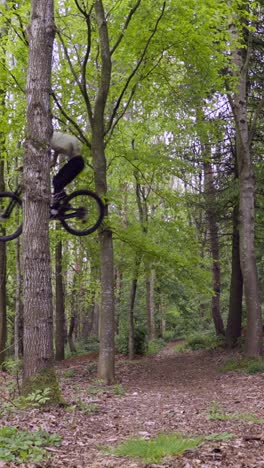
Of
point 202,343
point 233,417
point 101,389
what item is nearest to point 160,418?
Answer: point 233,417

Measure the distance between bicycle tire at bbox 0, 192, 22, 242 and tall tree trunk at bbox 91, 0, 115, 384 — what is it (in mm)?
2152

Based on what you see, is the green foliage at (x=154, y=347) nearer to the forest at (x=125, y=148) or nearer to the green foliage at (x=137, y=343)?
the green foliage at (x=137, y=343)

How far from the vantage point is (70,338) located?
2369 centimetres

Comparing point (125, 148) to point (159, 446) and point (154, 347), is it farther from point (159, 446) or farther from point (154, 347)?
point (154, 347)

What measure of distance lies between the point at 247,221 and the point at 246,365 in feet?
12.6

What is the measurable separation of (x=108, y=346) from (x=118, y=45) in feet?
24.3

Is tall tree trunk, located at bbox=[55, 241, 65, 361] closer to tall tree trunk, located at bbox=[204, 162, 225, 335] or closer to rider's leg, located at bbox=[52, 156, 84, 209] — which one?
tall tree trunk, located at bbox=[204, 162, 225, 335]

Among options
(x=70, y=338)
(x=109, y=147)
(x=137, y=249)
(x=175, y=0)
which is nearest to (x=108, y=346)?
(x=137, y=249)

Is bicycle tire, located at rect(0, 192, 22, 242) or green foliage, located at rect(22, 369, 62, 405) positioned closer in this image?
green foliage, located at rect(22, 369, 62, 405)

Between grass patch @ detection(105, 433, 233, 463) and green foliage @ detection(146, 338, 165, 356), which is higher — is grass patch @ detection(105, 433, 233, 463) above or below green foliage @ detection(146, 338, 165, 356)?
above

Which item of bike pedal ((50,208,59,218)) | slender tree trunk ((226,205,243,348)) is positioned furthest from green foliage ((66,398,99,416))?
slender tree trunk ((226,205,243,348))

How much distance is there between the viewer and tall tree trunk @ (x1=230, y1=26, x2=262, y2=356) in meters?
12.3

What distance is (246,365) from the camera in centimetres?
1190

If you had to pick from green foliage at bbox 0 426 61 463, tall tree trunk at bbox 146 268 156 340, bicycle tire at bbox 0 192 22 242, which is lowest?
green foliage at bbox 0 426 61 463
